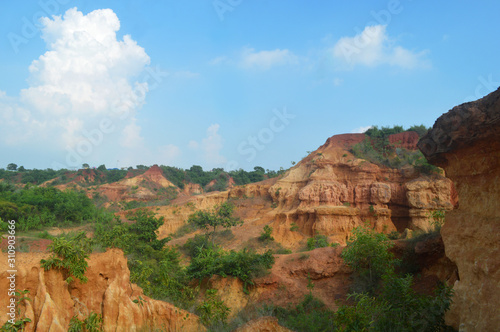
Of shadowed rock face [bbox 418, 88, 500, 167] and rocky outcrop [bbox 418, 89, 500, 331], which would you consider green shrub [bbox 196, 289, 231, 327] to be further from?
shadowed rock face [bbox 418, 88, 500, 167]

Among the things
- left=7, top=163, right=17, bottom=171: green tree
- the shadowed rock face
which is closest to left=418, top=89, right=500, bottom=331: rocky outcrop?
the shadowed rock face

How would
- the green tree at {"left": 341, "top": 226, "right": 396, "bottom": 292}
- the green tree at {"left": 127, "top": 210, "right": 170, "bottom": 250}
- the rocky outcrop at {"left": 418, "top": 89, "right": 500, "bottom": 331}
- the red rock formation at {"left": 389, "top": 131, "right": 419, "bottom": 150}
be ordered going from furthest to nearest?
the red rock formation at {"left": 389, "top": 131, "right": 419, "bottom": 150}, the green tree at {"left": 127, "top": 210, "right": 170, "bottom": 250}, the green tree at {"left": 341, "top": 226, "right": 396, "bottom": 292}, the rocky outcrop at {"left": 418, "top": 89, "right": 500, "bottom": 331}

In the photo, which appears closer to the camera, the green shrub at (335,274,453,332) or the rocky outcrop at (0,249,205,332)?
the rocky outcrop at (0,249,205,332)

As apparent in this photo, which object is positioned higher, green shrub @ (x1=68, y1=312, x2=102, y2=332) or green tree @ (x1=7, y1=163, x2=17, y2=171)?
green tree @ (x1=7, y1=163, x2=17, y2=171)

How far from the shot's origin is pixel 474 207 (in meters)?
6.42

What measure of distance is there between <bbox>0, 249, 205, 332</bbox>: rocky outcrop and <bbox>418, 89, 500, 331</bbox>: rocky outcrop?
5585 mm

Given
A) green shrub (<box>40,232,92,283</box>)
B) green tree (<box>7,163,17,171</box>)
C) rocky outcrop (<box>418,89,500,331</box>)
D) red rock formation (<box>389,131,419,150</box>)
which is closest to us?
rocky outcrop (<box>418,89,500,331</box>)

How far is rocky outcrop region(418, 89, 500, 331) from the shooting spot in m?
5.46

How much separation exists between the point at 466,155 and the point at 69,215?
21235 mm

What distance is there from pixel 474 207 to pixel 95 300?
826cm

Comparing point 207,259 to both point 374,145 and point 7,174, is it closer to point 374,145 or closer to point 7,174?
point 374,145

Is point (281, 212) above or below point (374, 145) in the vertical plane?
below

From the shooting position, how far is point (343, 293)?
37.3 feet

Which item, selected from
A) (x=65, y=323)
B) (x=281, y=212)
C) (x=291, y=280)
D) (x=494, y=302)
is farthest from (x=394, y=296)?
(x=281, y=212)
